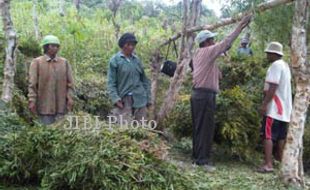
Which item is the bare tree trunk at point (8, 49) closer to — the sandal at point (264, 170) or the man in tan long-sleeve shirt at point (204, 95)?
the man in tan long-sleeve shirt at point (204, 95)

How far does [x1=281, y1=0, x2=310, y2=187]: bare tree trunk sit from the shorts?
2.45 ft

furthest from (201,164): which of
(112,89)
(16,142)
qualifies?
(16,142)

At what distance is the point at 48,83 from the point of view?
5.68 meters

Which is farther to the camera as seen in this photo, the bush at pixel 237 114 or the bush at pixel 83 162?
the bush at pixel 237 114

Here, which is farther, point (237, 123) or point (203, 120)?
point (237, 123)

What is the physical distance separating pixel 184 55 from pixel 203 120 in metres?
1.47

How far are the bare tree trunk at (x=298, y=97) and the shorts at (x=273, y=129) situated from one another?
75 centimetres

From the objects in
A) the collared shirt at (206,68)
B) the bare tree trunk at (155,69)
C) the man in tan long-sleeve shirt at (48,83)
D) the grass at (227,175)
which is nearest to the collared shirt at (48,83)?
the man in tan long-sleeve shirt at (48,83)

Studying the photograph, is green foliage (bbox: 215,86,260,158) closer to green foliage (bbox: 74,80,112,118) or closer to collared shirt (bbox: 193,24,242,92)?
collared shirt (bbox: 193,24,242,92)

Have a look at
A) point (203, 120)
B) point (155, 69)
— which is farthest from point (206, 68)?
point (155, 69)

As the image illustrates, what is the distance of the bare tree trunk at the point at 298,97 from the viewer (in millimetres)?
4770

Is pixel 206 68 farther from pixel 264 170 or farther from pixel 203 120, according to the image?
pixel 264 170

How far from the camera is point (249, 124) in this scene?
643cm

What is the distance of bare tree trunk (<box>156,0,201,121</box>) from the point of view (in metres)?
7.05
